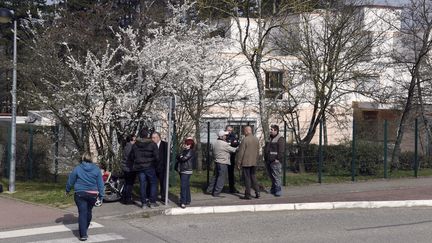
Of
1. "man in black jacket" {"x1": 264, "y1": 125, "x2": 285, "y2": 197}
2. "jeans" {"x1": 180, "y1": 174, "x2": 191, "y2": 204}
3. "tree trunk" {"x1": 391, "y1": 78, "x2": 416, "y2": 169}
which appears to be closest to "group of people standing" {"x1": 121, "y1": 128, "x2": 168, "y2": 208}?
"jeans" {"x1": 180, "y1": 174, "x2": 191, "y2": 204}

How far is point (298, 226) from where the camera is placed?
1023 cm

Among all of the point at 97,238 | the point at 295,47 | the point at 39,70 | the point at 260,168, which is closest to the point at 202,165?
the point at 260,168

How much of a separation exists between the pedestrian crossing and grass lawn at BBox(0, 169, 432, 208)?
86.3 inches

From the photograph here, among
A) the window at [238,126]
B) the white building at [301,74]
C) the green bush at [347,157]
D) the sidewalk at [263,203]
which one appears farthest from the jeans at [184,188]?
the white building at [301,74]

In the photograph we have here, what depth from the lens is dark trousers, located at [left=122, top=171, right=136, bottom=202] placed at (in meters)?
12.0

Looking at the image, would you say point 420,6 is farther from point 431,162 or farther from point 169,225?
point 169,225

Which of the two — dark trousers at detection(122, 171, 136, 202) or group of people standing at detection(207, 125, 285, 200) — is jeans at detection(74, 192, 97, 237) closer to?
dark trousers at detection(122, 171, 136, 202)

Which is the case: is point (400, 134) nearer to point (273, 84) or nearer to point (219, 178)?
point (273, 84)

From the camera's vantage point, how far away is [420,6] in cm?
1969

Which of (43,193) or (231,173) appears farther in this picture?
(43,193)

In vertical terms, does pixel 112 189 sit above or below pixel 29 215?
above

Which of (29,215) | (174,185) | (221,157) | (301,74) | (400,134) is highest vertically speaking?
(301,74)

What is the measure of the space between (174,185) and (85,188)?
5808 mm

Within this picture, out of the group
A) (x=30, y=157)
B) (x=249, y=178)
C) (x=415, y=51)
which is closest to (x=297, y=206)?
(x=249, y=178)
